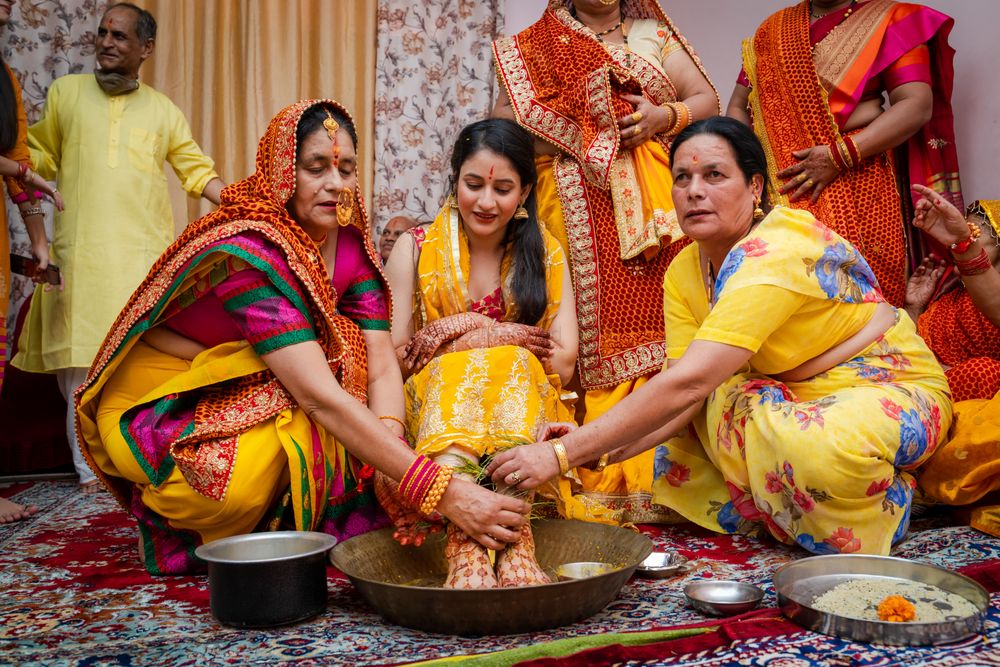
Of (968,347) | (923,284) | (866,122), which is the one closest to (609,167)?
(866,122)

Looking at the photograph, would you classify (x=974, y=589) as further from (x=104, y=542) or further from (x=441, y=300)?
(x=104, y=542)

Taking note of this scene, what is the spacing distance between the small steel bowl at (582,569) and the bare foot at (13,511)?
2.21 meters

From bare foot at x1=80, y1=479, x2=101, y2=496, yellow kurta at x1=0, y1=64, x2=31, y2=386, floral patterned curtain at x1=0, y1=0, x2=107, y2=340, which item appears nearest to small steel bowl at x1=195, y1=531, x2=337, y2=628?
yellow kurta at x1=0, y1=64, x2=31, y2=386

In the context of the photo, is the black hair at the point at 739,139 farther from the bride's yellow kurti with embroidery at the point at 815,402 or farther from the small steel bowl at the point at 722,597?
the small steel bowl at the point at 722,597

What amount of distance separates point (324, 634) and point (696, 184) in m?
1.54

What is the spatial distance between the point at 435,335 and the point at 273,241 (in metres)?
0.74

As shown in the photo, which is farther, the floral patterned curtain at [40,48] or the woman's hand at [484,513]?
the floral patterned curtain at [40,48]

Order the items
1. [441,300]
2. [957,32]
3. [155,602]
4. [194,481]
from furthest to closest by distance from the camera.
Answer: [957,32] → [441,300] → [194,481] → [155,602]

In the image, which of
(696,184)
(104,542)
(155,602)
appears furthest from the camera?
(104,542)

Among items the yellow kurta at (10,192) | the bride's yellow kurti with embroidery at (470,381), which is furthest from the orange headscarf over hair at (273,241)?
the yellow kurta at (10,192)

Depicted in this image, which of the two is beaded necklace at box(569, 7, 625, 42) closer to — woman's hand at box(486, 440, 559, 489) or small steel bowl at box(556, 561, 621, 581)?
woman's hand at box(486, 440, 559, 489)

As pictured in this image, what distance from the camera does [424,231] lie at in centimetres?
327

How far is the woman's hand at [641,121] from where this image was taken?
3465mm

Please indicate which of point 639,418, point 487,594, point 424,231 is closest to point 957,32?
point 424,231
